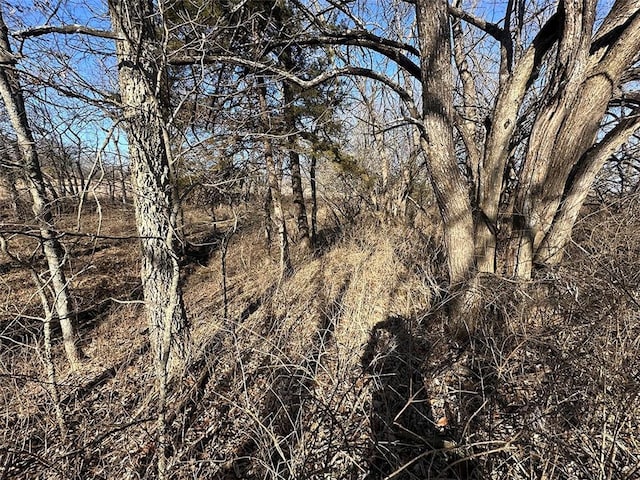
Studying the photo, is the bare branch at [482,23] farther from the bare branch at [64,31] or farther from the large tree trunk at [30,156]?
the large tree trunk at [30,156]

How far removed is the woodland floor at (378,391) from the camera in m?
2.00

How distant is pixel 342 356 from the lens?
327cm

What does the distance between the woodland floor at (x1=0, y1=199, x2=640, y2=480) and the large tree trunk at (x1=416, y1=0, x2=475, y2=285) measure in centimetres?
52

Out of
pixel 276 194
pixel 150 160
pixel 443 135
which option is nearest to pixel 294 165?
pixel 276 194

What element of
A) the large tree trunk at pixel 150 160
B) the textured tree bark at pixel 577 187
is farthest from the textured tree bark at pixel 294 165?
the textured tree bark at pixel 577 187

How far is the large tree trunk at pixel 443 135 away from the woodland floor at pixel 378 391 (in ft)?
1.71

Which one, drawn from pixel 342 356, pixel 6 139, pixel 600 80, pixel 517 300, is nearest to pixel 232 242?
pixel 6 139

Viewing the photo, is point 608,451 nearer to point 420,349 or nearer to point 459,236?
point 420,349

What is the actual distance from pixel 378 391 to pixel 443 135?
263 centimetres

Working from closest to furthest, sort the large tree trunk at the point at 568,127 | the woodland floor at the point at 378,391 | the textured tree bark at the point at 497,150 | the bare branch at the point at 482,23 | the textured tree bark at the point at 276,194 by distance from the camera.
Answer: the woodland floor at the point at 378,391 → the large tree trunk at the point at 568,127 → the textured tree bark at the point at 497,150 → the bare branch at the point at 482,23 → the textured tree bark at the point at 276,194

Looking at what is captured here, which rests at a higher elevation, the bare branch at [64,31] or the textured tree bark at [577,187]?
the bare branch at [64,31]

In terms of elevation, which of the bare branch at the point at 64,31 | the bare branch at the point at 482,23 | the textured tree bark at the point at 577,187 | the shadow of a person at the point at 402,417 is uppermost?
the bare branch at the point at 482,23

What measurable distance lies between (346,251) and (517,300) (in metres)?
4.23

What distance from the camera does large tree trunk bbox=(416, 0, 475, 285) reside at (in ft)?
10.2
